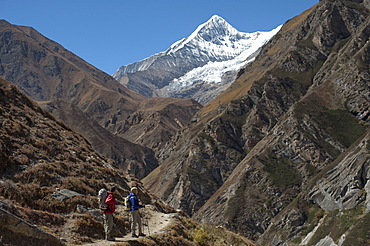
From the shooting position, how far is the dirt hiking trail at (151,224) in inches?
816

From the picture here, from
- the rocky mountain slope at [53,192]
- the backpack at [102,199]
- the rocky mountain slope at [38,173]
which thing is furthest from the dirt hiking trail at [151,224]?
the rocky mountain slope at [38,173]

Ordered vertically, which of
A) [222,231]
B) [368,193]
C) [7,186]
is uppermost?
[7,186]

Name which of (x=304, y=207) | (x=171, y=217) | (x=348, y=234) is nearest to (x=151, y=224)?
(x=171, y=217)

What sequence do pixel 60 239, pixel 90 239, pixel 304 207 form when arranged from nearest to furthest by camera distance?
pixel 60 239 < pixel 90 239 < pixel 304 207

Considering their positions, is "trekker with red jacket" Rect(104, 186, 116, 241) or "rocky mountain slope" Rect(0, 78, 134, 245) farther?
"trekker with red jacket" Rect(104, 186, 116, 241)

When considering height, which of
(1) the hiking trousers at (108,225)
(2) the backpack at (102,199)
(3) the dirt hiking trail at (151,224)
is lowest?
(3) the dirt hiking trail at (151,224)

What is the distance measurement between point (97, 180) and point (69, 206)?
7.28 m

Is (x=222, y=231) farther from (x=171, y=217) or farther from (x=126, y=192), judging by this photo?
(x=126, y=192)

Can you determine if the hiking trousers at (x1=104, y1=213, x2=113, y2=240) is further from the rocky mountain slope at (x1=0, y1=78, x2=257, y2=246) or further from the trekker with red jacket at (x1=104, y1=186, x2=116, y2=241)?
the rocky mountain slope at (x1=0, y1=78, x2=257, y2=246)

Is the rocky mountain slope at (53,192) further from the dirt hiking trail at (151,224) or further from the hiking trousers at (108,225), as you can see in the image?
the hiking trousers at (108,225)

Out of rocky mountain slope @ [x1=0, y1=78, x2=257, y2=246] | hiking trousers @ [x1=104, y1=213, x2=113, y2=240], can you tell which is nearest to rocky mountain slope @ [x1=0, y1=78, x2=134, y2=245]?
rocky mountain slope @ [x1=0, y1=78, x2=257, y2=246]

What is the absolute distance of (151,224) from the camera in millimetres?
28734

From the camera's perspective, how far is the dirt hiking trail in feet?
68.0

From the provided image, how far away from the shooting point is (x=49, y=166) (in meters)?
27.5
